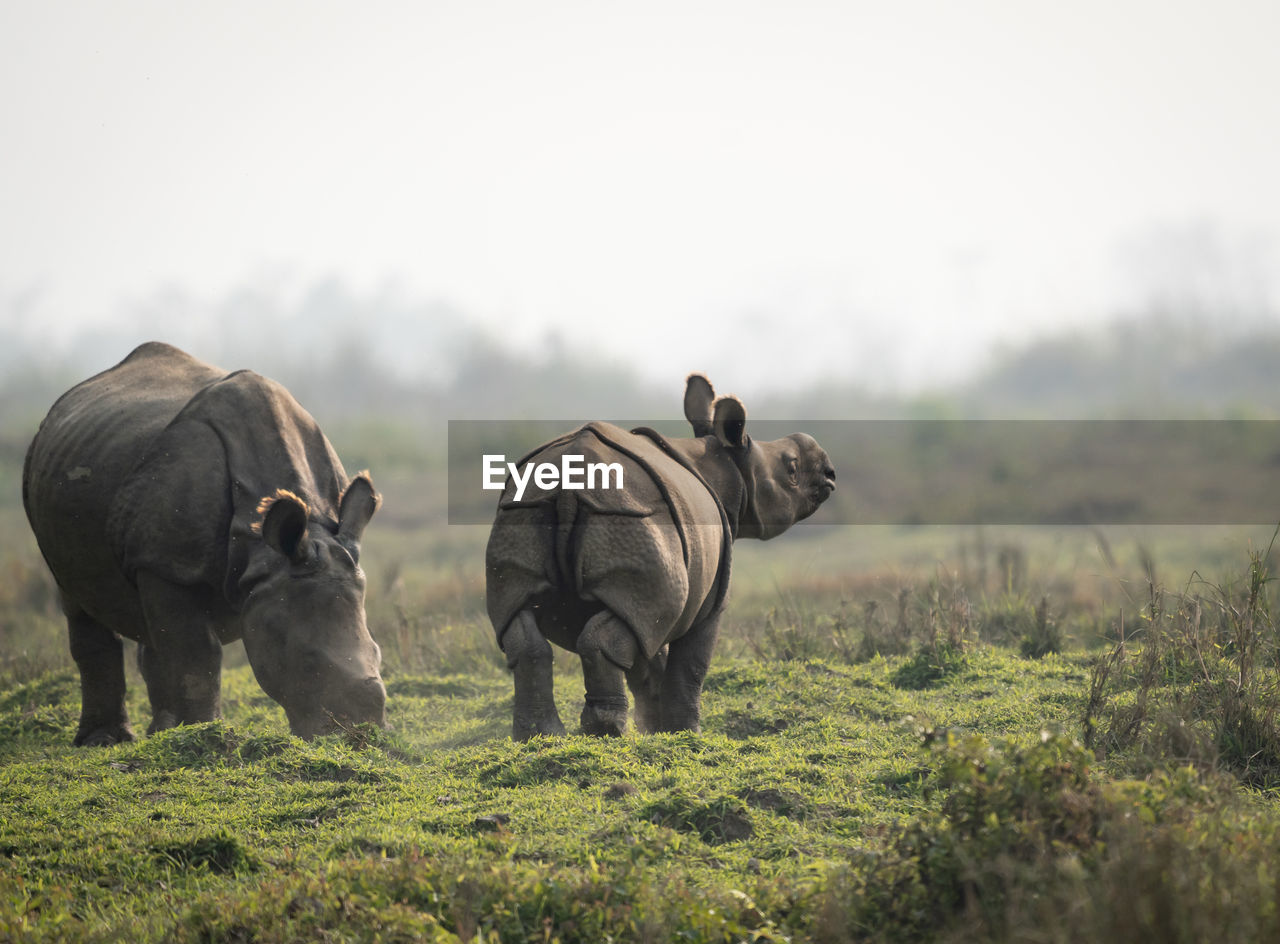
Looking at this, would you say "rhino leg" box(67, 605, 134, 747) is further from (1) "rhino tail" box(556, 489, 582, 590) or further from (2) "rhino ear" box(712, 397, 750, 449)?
(2) "rhino ear" box(712, 397, 750, 449)

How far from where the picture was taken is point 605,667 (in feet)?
22.6

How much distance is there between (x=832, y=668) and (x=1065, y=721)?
2.22 m

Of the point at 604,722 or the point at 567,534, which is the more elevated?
the point at 567,534

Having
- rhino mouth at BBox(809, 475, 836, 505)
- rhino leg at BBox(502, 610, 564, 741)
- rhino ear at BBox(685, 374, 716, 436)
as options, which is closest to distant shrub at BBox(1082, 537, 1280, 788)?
rhino mouth at BBox(809, 475, 836, 505)

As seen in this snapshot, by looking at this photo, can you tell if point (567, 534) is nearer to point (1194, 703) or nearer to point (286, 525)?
point (286, 525)

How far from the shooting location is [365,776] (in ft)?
21.8

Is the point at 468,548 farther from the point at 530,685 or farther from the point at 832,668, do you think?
the point at 530,685

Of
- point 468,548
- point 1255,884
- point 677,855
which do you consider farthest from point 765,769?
point 468,548

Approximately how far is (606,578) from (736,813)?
1.58 metres

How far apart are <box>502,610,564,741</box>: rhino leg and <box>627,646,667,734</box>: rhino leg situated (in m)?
0.93

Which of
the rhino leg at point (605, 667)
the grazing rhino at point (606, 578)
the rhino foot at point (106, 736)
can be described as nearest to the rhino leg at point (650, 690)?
the grazing rhino at point (606, 578)

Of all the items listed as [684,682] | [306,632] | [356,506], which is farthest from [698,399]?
[306,632]

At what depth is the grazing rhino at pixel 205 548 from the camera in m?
7.37

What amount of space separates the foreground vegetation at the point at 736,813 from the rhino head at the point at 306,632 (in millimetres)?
223
